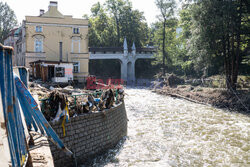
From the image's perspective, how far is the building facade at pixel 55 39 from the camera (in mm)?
30500

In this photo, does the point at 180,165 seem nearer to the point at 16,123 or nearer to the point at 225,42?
the point at 16,123

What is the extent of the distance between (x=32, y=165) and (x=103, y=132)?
18.9ft

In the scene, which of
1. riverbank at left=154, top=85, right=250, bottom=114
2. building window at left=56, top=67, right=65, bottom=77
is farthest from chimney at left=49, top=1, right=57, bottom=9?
riverbank at left=154, top=85, right=250, bottom=114

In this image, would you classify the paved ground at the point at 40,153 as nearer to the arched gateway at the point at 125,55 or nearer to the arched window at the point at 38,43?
the arched window at the point at 38,43

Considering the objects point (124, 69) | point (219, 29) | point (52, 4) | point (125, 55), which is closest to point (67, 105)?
point (219, 29)

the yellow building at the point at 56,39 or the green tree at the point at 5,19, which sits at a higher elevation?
the green tree at the point at 5,19

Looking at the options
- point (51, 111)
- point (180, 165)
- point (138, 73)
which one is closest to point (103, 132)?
point (51, 111)

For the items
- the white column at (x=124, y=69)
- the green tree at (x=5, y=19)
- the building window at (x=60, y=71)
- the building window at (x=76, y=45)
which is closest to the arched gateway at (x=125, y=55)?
the white column at (x=124, y=69)

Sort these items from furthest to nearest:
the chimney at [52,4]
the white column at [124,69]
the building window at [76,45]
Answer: the white column at [124,69]
the building window at [76,45]
the chimney at [52,4]

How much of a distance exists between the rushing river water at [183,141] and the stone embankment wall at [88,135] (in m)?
0.47

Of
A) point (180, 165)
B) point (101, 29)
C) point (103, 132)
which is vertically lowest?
point (180, 165)

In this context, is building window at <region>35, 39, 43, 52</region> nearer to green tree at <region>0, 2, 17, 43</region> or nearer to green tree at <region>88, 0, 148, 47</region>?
green tree at <region>88, 0, 148, 47</region>

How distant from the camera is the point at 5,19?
5934cm

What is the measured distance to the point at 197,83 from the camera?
33.2 m
